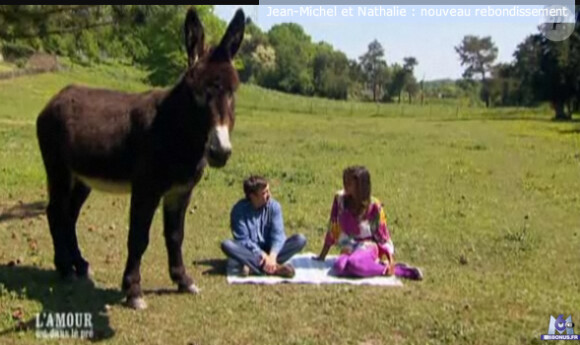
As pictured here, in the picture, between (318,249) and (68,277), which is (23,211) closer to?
(68,277)

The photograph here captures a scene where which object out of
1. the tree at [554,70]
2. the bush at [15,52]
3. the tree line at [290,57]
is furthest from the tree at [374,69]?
the bush at [15,52]

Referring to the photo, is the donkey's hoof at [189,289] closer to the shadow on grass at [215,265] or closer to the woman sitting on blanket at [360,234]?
the shadow on grass at [215,265]

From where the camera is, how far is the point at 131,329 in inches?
201

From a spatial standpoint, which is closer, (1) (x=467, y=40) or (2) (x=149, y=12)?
(2) (x=149, y=12)

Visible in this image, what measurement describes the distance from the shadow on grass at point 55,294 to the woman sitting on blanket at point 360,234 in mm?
2135

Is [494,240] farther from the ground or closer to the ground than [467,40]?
closer to the ground

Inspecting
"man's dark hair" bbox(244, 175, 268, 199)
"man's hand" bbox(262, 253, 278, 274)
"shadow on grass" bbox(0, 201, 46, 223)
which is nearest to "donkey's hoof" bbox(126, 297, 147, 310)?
"man's hand" bbox(262, 253, 278, 274)

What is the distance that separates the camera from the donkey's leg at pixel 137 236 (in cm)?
548

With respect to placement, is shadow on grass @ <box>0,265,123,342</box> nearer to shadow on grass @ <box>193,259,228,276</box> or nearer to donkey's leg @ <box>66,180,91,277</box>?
donkey's leg @ <box>66,180,91,277</box>

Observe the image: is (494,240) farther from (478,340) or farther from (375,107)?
(375,107)

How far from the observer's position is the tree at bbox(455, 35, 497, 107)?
62787 millimetres

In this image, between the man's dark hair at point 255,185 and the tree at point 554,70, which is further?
the tree at point 554,70

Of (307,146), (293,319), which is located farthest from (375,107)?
(293,319)

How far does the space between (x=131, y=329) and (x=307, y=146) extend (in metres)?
16.1
